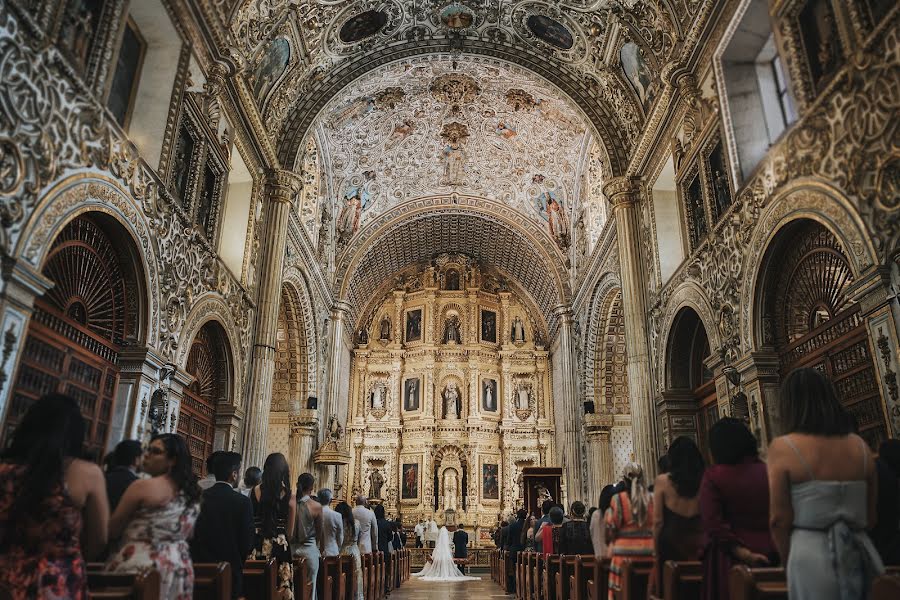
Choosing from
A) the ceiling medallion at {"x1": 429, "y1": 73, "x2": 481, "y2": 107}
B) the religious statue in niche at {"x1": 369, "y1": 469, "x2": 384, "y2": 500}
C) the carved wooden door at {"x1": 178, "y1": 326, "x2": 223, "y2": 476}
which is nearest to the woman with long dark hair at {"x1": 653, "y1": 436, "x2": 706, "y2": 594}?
the carved wooden door at {"x1": 178, "y1": 326, "x2": 223, "y2": 476}

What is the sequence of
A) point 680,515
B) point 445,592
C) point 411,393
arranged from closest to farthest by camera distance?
point 680,515 → point 445,592 → point 411,393

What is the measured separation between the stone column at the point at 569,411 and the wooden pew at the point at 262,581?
14734mm

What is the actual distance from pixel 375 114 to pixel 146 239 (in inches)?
420

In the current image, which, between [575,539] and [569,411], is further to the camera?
[569,411]

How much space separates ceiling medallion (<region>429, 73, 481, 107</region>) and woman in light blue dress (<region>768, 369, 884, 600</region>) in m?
15.2

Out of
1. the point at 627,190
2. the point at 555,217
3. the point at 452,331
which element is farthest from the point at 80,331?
the point at 452,331

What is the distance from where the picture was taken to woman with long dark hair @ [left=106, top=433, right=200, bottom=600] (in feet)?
10.3

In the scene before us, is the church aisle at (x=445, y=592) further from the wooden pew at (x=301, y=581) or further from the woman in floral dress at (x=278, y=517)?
the woman in floral dress at (x=278, y=517)

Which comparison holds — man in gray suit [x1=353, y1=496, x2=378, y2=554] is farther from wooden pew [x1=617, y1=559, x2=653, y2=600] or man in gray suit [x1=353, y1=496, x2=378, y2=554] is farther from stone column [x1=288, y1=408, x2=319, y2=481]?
stone column [x1=288, y1=408, x2=319, y2=481]

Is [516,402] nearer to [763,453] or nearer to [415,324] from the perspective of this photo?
[415,324]

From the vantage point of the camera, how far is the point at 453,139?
19250 millimetres

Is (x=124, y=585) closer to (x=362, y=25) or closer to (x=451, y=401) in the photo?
(x=362, y=25)

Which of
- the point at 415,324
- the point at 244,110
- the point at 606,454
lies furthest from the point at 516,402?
the point at 244,110

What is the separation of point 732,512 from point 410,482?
21278 millimetres
